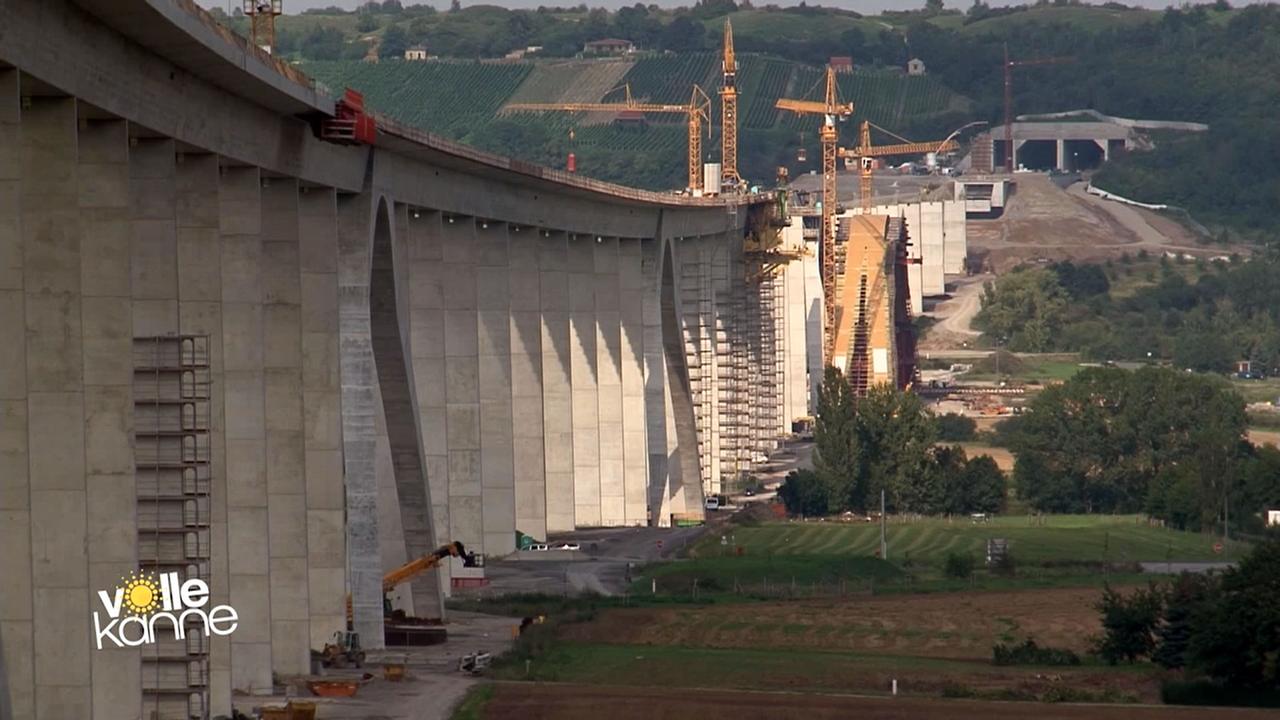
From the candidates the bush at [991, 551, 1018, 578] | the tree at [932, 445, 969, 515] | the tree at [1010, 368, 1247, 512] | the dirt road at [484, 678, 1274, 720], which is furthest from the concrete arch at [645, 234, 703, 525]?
the dirt road at [484, 678, 1274, 720]

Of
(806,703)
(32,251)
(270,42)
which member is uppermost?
(270,42)

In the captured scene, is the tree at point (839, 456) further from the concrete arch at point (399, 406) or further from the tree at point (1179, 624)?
the tree at point (1179, 624)

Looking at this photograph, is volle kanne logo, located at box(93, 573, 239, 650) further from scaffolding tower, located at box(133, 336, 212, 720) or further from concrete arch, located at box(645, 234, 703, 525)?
concrete arch, located at box(645, 234, 703, 525)

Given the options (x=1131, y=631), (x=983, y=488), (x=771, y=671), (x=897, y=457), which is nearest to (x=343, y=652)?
(x=771, y=671)

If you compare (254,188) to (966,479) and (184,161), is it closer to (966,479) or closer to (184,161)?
(184,161)

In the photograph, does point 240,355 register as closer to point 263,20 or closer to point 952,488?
point 263,20

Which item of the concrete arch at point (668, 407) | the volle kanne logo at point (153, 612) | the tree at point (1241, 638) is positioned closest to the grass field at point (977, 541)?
the concrete arch at point (668, 407)

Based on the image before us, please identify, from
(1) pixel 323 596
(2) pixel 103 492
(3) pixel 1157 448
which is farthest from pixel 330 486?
(3) pixel 1157 448
